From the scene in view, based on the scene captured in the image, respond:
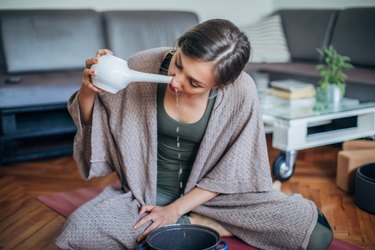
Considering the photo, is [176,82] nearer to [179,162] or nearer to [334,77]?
[179,162]

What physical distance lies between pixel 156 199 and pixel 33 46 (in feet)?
5.12

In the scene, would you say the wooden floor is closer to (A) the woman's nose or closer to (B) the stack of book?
(B) the stack of book

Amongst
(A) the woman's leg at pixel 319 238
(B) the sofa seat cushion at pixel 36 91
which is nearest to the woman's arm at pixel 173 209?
(A) the woman's leg at pixel 319 238

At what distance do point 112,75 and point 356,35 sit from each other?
2098 millimetres

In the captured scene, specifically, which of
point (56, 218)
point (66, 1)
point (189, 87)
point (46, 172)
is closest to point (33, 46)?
point (66, 1)

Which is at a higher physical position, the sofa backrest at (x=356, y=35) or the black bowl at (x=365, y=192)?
the sofa backrest at (x=356, y=35)

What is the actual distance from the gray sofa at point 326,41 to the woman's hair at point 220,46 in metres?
1.37

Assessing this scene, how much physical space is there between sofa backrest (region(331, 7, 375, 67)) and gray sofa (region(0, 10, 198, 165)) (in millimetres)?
885

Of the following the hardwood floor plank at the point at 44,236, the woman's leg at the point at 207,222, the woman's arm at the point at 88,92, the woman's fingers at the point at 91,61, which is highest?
the woman's fingers at the point at 91,61

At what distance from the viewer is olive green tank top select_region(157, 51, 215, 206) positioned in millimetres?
1371

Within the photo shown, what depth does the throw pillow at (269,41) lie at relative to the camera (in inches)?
128

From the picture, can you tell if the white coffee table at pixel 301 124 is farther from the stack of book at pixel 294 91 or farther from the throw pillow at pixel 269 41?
the throw pillow at pixel 269 41

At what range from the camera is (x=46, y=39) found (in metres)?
2.73

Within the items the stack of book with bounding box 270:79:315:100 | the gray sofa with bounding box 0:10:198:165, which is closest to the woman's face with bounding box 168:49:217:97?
the stack of book with bounding box 270:79:315:100
